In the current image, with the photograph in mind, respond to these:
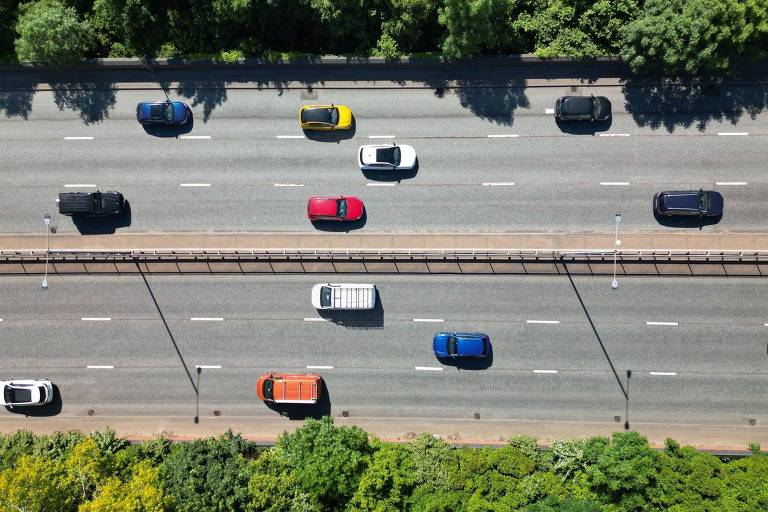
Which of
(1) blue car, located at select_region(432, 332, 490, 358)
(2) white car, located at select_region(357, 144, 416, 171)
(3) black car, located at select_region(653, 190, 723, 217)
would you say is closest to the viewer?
(3) black car, located at select_region(653, 190, 723, 217)

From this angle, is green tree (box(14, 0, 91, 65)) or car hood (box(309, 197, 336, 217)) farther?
car hood (box(309, 197, 336, 217))

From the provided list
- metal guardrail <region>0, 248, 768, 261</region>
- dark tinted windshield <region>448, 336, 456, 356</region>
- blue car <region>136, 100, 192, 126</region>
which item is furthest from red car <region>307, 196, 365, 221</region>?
blue car <region>136, 100, 192, 126</region>

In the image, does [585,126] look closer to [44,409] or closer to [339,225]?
[339,225]

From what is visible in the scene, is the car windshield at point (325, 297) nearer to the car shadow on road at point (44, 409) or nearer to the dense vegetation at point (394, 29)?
the dense vegetation at point (394, 29)

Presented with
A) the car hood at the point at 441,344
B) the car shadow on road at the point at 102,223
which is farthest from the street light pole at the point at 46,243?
the car hood at the point at 441,344

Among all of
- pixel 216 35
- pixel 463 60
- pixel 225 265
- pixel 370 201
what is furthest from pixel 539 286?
pixel 216 35

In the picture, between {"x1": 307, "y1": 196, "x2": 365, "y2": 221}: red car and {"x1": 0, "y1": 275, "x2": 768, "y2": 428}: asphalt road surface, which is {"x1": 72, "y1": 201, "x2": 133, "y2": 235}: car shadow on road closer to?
{"x1": 0, "y1": 275, "x2": 768, "y2": 428}: asphalt road surface
